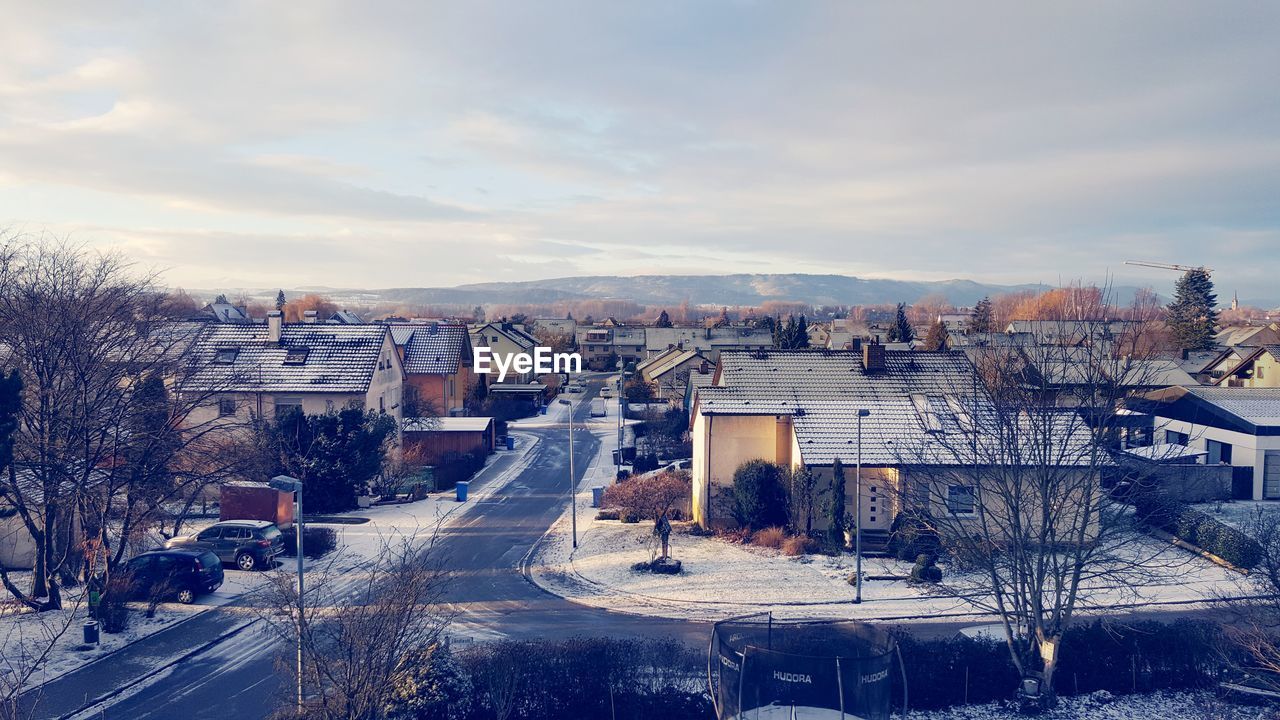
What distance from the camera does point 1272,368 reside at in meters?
50.6

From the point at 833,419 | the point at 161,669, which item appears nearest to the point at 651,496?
the point at 833,419

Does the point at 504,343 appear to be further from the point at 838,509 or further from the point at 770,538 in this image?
the point at 838,509

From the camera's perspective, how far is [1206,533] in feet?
80.4

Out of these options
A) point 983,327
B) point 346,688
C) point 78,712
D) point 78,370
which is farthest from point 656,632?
point 983,327

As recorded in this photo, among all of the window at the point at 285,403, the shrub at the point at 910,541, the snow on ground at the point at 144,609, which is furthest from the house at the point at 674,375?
the shrub at the point at 910,541

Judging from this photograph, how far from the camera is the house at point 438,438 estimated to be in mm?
38531

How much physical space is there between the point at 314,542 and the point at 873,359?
2076 centimetres

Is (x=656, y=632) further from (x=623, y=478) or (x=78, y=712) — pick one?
(x=623, y=478)

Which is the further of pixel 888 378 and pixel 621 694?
pixel 888 378

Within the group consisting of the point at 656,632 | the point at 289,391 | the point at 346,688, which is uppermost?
the point at 289,391

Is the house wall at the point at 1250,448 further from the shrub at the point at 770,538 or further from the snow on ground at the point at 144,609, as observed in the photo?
the snow on ground at the point at 144,609

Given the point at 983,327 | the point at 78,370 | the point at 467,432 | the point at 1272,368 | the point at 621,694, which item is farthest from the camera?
the point at 983,327

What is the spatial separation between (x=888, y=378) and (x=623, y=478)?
12.4 meters

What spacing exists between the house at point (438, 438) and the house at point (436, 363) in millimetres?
7102
